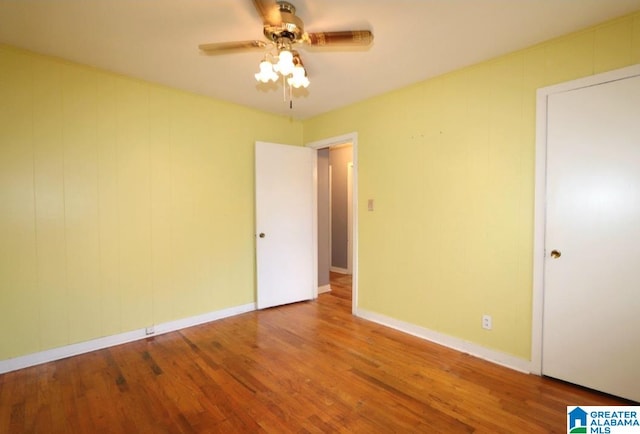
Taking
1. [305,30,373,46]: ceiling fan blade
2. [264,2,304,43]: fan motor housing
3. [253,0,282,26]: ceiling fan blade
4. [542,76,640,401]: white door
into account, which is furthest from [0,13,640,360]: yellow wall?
[253,0,282,26]: ceiling fan blade

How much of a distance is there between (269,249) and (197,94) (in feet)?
6.41

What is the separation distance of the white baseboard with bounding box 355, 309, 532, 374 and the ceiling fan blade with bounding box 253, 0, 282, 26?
2.85 m

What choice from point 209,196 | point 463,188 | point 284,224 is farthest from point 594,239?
point 209,196

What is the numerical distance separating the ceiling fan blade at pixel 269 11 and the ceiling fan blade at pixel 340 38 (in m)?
0.20

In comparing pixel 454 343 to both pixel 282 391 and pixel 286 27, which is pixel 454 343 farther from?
pixel 286 27

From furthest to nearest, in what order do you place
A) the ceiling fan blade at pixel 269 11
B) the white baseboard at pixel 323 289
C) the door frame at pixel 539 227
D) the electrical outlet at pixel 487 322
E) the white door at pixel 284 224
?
the white baseboard at pixel 323 289 → the white door at pixel 284 224 → the electrical outlet at pixel 487 322 → the door frame at pixel 539 227 → the ceiling fan blade at pixel 269 11

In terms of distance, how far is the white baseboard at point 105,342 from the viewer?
246 centimetres

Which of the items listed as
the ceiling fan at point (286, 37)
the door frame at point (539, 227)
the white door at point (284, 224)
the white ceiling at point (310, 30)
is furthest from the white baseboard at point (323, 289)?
the ceiling fan at point (286, 37)

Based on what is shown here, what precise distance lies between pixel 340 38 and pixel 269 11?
16.4 inches

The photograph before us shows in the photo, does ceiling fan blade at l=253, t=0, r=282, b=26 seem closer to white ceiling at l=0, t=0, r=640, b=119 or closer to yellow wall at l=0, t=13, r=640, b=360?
white ceiling at l=0, t=0, r=640, b=119

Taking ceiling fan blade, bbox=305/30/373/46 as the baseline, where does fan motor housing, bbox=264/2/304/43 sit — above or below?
above

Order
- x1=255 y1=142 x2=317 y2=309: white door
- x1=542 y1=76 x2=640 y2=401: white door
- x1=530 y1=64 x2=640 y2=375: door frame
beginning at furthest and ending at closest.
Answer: x1=255 y1=142 x2=317 y2=309: white door → x1=530 y1=64 x2=640 y2=375: door frame → x1=542 y1=76 x2=640 y2=401: white door

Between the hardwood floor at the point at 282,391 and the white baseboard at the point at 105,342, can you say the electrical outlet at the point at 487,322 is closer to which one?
the hardwood floor at the point at 282,391

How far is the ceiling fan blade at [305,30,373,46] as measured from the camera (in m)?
1.73
